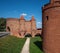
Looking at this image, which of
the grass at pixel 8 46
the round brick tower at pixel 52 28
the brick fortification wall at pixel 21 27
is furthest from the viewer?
the brick fortification wall at pixel 21 27

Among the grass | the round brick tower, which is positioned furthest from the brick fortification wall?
the round brick tower

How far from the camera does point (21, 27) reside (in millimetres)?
46906

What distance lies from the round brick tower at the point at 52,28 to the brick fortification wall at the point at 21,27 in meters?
26.1

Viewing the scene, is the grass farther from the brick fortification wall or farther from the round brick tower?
the brick fortification wall

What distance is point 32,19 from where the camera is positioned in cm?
4759

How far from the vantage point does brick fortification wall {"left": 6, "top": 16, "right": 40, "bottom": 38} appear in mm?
45438

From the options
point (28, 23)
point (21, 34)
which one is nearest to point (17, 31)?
point (21, 34)

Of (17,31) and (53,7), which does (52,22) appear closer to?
(53,7)

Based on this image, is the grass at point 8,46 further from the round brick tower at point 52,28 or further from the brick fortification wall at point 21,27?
the brick fortification wall at point 21,27

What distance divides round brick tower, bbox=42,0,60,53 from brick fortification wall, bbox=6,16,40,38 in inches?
1029

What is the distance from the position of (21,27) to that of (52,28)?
2862cm

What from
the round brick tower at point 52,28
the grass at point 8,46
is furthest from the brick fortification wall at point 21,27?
→ the round brick tower at point 52,28

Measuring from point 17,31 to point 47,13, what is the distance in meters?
27.1

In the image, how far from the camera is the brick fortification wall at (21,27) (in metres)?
45.4
